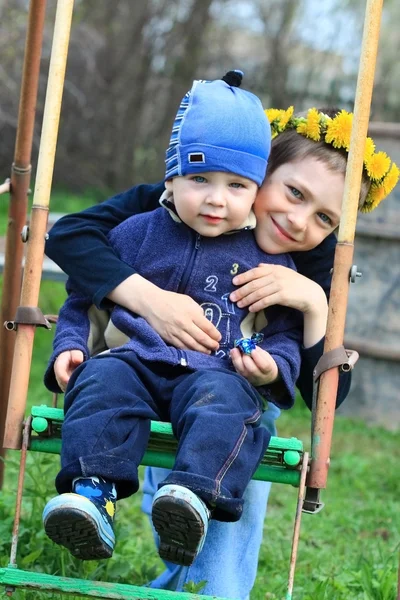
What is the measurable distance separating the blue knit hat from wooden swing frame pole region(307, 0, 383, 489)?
1.01 ft

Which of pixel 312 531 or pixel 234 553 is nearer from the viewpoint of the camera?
pixel 234 553

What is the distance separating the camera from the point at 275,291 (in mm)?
2781

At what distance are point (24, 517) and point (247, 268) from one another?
1.55 m

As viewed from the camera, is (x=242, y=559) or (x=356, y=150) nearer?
(x=356, y=150)

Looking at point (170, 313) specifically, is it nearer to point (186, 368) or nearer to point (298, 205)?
point (186, 368)

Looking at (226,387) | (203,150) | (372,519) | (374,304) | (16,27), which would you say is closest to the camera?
(226,387)

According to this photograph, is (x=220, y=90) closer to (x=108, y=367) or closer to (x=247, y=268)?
(x=247, y=268)

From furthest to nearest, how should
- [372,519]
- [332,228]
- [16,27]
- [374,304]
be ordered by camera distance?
[16,27] → [374,304] → [372,519] → [332,228]

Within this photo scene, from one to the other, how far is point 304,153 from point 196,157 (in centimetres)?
36

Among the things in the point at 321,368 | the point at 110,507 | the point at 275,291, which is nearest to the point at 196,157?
the point at 275,291

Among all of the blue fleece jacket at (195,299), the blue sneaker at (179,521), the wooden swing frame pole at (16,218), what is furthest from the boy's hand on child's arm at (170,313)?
the wooden swing frame pole at (16,218)

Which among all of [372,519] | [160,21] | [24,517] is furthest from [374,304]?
[160,21]

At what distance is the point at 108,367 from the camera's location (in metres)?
2.58

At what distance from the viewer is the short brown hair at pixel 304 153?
2.88 metres
